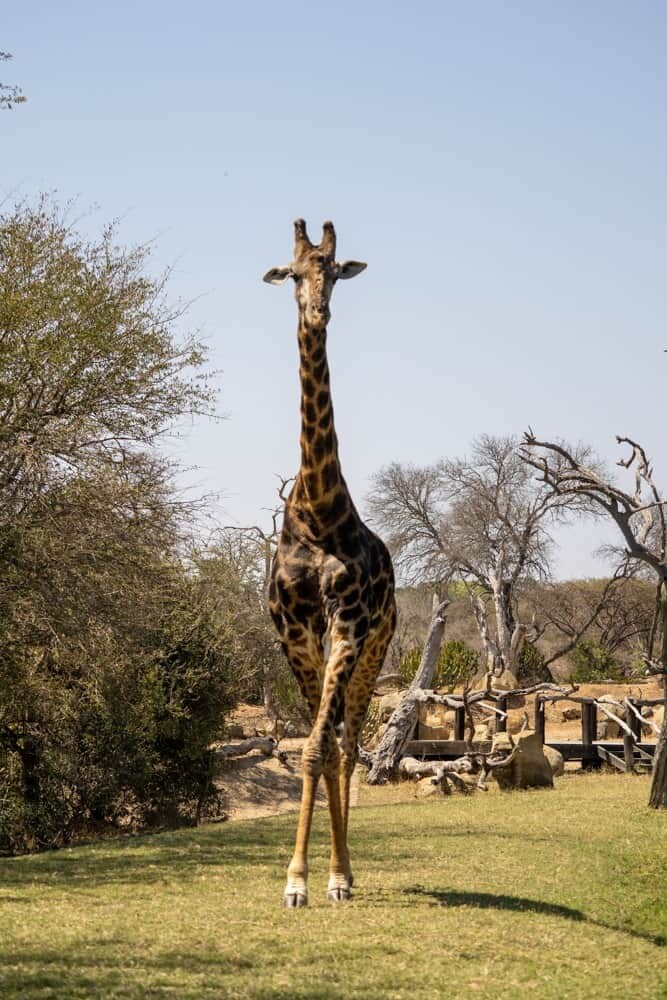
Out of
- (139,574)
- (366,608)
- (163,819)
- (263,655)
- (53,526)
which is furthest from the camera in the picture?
(263,655)

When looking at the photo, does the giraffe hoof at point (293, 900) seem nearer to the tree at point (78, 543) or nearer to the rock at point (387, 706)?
the tree at point (78, 543)

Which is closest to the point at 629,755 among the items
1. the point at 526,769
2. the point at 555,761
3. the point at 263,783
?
the point at 555,761

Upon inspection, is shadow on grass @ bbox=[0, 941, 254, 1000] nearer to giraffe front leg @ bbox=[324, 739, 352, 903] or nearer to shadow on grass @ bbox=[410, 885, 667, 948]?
giraffe front leg @ bbox=[324, 739, 352, 903]

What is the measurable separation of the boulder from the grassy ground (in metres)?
5.01

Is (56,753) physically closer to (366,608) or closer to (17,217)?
(17,217)

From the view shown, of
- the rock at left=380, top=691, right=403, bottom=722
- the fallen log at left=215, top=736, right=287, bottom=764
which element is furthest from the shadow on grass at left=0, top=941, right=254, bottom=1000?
the rock at left=380, top=691, right=403, bottom=722

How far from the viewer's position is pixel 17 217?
53.8ft

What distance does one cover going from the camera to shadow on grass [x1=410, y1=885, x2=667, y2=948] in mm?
9898

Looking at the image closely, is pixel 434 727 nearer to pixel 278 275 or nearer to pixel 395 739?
pixel 395 739

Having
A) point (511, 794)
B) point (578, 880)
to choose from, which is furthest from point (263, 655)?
point (578, 880)

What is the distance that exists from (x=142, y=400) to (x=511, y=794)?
8148mm

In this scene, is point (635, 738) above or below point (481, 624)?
below

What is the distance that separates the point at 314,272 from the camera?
9.95 m

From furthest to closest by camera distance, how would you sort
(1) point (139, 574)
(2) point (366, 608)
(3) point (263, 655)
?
(3) point (263, 655) < (1) point (139, 574) < (2) point (366, 608)
